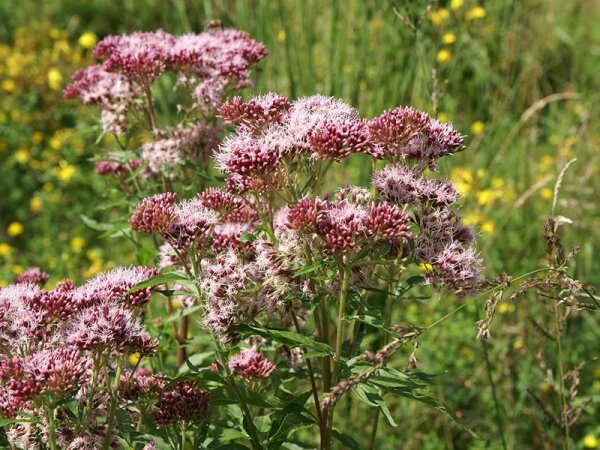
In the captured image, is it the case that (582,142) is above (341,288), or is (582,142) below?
above

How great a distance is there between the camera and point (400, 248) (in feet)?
6.58

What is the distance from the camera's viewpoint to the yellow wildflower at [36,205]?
5.92 m

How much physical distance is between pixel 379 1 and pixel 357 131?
3.06 m

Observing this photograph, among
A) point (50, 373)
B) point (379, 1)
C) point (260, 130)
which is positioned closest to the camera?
point (50, 373)

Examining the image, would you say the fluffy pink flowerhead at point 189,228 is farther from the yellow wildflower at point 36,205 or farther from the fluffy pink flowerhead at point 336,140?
the yellow wildflower at point 36,205

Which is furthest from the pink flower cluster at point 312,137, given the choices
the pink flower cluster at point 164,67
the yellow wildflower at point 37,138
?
the yellow wildflower at point 37,138

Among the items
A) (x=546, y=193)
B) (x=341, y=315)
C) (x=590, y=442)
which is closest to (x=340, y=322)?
(x=341, y=315)

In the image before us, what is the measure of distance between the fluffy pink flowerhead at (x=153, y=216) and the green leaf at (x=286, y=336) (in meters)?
0.33

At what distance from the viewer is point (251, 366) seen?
2256mm

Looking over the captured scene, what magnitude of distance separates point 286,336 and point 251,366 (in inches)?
15.5

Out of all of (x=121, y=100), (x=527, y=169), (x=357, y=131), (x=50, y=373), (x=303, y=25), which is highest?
(x=303, y=25)

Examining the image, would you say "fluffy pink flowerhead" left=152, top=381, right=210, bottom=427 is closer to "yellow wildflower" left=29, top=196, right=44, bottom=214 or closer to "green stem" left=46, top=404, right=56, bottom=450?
"green stem" left=46, top=404, right=56, bottom=450

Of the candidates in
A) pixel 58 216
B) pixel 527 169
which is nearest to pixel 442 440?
pixel 527 169

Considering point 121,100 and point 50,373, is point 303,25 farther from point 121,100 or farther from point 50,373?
point 50,373
